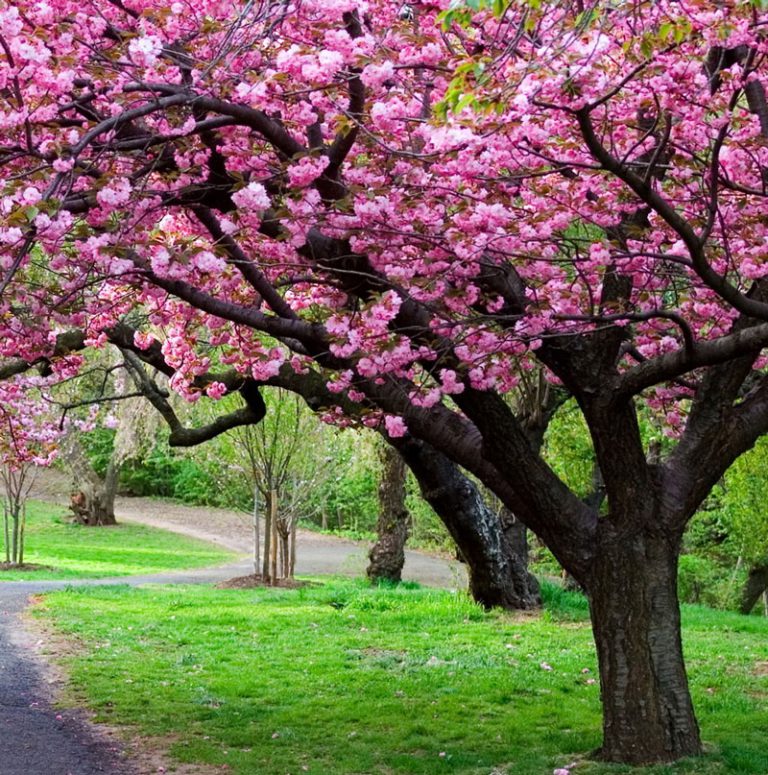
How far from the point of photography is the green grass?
2173 centimetres

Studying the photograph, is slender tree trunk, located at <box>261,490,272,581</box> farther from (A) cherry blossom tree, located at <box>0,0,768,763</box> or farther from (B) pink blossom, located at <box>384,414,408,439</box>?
(B) pink blossom, located at <box>384,414,408,439</box>

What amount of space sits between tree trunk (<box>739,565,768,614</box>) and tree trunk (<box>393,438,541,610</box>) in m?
8.09

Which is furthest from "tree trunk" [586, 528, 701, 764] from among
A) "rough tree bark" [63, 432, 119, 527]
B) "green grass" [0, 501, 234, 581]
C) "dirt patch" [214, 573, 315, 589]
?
"rough tree bark" [63, 432, 119, 527]

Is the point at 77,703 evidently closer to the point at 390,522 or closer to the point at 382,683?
the point at 382,683

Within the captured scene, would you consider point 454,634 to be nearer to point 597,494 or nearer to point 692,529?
point 597,494

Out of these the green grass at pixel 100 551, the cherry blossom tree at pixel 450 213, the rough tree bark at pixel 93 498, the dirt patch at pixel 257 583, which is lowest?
the green grass at pixel 100 551

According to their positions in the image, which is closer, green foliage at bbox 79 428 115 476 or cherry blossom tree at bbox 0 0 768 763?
cherry blossom tree at bbox 0 0 768 763

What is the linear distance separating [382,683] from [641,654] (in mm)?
3172

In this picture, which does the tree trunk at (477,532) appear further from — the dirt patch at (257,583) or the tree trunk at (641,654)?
the dirt patch at (257,583)

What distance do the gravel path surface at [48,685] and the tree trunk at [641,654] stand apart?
9.04 ft

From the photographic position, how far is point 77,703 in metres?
7.91

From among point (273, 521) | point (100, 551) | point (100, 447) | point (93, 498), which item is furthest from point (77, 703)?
point (100, 447)

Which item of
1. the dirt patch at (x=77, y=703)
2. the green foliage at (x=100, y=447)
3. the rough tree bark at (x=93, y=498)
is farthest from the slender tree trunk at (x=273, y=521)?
the green foliage at (x=100, y=447)

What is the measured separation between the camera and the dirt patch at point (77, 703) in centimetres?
623
